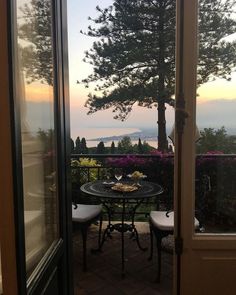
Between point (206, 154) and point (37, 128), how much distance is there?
0.97 metres

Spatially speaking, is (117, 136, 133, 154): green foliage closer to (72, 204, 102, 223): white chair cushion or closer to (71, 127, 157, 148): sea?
(71, 127, 157, 148): sea

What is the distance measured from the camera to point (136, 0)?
472 cm

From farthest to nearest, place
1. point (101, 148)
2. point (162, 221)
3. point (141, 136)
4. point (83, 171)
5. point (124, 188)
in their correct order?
point (141, 136) < point (101, 148) < point (83, 171) < point (124, 188) < point (162, 221)

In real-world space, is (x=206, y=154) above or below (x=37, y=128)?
below

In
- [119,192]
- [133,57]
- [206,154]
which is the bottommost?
[119,192]

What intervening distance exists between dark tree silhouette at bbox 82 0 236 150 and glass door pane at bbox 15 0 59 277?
3.06 m

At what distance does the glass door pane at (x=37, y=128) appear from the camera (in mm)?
1169

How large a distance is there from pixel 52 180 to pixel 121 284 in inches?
59.0

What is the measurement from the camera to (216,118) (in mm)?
1833

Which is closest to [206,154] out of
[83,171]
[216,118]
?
[216,118]

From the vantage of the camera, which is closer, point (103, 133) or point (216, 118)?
point (216, 118)

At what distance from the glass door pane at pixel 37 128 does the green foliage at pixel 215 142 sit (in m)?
0.83

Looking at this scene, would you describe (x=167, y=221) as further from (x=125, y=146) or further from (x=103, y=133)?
(x=125, y=146)

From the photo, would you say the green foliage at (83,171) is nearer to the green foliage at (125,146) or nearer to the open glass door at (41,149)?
the green foliage at (125,146)
